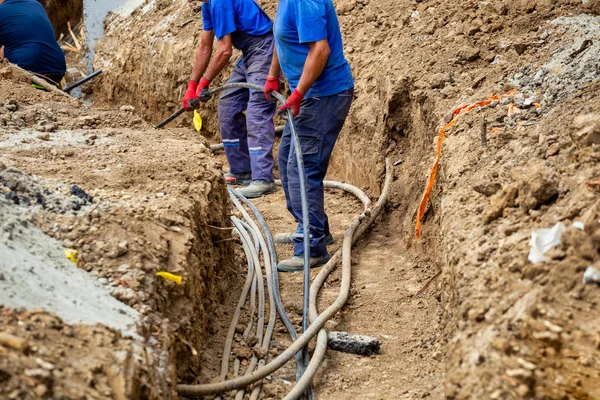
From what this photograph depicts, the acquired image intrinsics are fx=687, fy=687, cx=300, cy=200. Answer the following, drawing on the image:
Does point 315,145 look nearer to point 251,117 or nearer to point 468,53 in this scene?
point 468,53

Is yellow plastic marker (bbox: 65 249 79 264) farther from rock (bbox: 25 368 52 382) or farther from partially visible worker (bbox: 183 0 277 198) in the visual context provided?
partially visible worker (bbox: 183 0 277 198)

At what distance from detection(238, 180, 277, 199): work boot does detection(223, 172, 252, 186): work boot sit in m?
0.35

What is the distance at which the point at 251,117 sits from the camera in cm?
611

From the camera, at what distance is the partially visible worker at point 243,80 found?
5.70 meters

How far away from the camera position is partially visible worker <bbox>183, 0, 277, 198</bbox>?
18.7 feet

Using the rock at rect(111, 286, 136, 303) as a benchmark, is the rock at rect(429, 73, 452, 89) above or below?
above

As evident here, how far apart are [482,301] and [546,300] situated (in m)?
0.32

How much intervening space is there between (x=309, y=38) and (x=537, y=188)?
5.86ft

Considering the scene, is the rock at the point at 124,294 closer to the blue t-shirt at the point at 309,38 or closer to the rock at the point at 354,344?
the rock at the point at 354,344

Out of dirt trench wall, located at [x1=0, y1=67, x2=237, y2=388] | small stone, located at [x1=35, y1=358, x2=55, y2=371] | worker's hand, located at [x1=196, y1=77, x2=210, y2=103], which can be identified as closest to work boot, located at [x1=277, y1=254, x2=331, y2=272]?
dirt trench wall, located at [x1=0, y1=67, x2=237, y2=388]

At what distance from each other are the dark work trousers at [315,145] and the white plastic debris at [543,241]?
83.3 inches

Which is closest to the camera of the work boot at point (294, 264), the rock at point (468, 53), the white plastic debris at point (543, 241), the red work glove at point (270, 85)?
the white plastic debris at point (543, 241)

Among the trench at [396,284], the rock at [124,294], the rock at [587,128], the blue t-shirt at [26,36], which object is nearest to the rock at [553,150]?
the rock at [587,128]

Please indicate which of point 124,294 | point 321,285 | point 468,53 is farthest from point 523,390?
point 468,53
